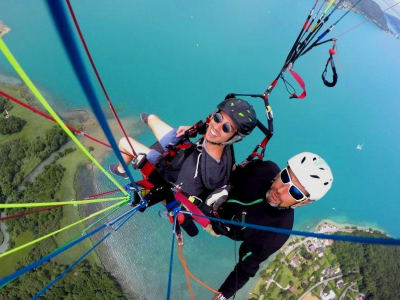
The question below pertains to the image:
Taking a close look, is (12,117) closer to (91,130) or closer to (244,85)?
(91,130)

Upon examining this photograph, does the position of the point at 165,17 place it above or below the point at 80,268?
above

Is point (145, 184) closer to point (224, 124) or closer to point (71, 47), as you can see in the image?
point (224, 124)

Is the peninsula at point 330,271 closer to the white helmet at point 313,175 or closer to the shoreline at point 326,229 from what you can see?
the shoreline at point 326,229

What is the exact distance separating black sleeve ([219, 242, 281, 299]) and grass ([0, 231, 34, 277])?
8563 millimetres

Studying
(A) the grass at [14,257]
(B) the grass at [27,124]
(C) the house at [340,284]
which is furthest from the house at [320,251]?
(B) the grass at [27,124]

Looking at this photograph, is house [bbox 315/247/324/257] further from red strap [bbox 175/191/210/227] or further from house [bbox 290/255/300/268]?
red strap [bbox 175/191/210/227]

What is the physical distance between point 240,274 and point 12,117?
10656 millimetres

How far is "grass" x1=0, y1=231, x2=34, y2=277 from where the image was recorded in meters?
7.82

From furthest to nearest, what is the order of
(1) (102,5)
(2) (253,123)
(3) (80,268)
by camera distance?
(1) (102,5), (3) (80,268), (2) (253,123)

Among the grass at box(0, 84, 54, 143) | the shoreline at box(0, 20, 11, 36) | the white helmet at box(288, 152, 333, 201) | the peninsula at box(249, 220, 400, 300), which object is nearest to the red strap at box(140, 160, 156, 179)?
the white helmet at box(288, 152, 333, 201)

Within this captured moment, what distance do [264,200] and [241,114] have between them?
1.73ft

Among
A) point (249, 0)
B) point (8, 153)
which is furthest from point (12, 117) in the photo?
point (249, 0)

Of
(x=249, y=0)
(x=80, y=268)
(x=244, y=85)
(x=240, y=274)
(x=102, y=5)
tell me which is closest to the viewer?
(x=240, y=274)

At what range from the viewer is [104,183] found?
28.2ft
